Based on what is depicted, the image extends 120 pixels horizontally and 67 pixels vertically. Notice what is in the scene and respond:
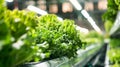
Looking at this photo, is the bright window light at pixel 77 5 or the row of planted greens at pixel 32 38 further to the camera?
the bright window light at pixel 77 5

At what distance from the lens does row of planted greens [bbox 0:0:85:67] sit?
2900 millimetres

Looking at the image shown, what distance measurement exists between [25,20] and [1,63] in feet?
3.10

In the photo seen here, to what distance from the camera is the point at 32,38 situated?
11.6 feet

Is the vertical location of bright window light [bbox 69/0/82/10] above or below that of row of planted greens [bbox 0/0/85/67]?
above

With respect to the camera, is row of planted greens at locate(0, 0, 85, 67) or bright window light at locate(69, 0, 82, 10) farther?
bright window light at locate(69, 0, 82, 10)

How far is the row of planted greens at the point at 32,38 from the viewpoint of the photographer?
114 inches

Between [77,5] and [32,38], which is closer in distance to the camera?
[32,38]

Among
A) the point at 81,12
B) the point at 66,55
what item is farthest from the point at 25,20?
the point at 81,12

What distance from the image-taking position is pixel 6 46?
2.81m

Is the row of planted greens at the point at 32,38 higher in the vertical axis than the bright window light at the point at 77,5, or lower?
lower

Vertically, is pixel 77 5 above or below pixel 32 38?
above

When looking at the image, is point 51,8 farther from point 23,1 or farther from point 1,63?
point 1,63

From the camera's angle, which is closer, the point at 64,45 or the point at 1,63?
the point at 1,63

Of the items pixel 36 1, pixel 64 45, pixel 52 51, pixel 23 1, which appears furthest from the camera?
pixel 36 1
